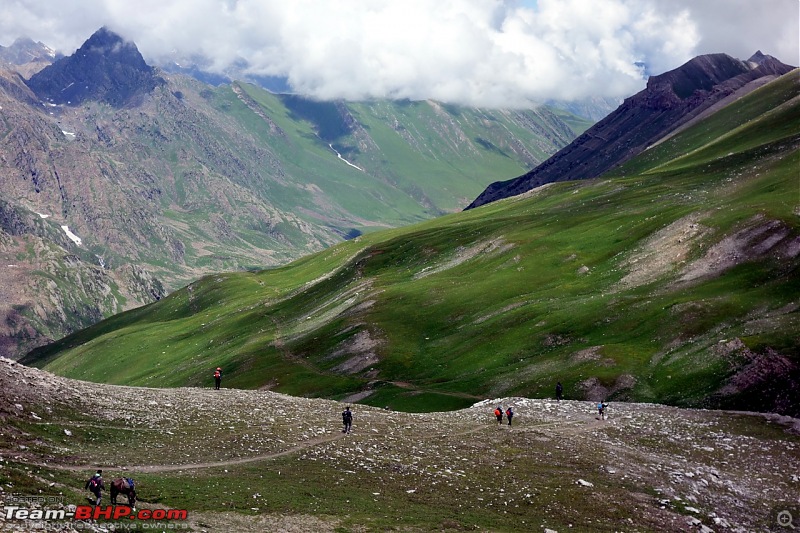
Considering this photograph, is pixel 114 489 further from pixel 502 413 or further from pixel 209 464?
pixel 502 413

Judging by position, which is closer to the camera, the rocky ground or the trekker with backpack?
the rocky ground

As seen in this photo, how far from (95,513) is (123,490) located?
2.36m

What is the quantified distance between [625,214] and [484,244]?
35.7 metres

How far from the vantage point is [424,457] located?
203 ft

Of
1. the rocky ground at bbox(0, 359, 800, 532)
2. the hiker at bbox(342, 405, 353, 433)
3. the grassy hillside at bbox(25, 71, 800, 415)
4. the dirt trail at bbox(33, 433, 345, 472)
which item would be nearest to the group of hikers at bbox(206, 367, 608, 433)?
the hiker at bbox(342, 405, 353, 433)

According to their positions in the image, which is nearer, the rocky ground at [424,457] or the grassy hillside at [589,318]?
Result: the rocky ground at [424,457]

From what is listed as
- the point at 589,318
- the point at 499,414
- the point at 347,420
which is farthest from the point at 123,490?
the point at 589,318

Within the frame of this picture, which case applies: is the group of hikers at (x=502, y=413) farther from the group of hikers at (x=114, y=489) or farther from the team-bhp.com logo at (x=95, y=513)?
the group of hikers at (x=114, y=489)

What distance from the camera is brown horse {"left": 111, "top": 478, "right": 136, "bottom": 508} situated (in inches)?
1629

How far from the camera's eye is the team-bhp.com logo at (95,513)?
120 feet

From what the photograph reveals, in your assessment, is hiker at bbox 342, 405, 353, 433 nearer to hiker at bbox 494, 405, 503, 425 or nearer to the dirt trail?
the dirt trail

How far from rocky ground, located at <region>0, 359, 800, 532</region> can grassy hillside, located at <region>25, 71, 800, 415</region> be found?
52.3ft

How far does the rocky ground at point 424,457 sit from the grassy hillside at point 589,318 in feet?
52.3

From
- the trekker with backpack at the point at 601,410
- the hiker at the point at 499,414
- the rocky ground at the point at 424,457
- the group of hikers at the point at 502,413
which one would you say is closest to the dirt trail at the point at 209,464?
the rocky ground at the point at 424,457
